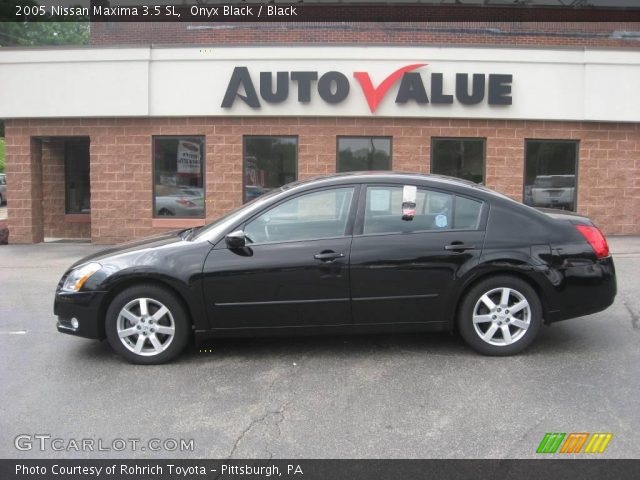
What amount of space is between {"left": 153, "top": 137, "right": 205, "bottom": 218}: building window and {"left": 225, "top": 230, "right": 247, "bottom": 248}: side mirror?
7737 millimetres

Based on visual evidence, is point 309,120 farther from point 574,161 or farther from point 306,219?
point 306,219

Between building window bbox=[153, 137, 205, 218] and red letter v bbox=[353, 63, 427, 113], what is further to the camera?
building window bbox=[153, 137, 205, 218]

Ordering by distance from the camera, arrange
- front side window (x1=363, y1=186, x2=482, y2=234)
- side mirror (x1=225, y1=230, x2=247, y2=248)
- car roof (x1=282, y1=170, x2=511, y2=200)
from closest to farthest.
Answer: side mirror (x1=225, y1=230, x2=247, y2=248)
front side window (x1=363, y1=186, x2=482, y2=234)
car roof (x1=282, y1=170, x2=511, y2=200)

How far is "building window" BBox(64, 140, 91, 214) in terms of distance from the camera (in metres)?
13.7

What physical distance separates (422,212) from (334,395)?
1.74 metres

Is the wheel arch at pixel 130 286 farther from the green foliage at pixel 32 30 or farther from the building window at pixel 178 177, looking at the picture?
the green foliage at pixel 32 30

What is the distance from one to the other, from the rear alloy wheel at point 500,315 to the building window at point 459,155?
740 cm

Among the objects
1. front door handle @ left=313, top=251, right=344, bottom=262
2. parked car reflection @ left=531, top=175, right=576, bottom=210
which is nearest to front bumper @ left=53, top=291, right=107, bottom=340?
front door handle @ left=313, top=251, right=344, bottom=262

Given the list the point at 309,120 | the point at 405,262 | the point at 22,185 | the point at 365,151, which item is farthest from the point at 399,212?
the point at 22,185

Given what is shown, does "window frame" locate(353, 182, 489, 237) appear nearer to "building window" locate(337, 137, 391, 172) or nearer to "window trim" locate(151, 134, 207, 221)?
"building window" locate(337, 137, 391, 172)

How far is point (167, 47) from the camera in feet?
38.5

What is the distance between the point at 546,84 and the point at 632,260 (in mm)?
4138

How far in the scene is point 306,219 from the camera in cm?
490
